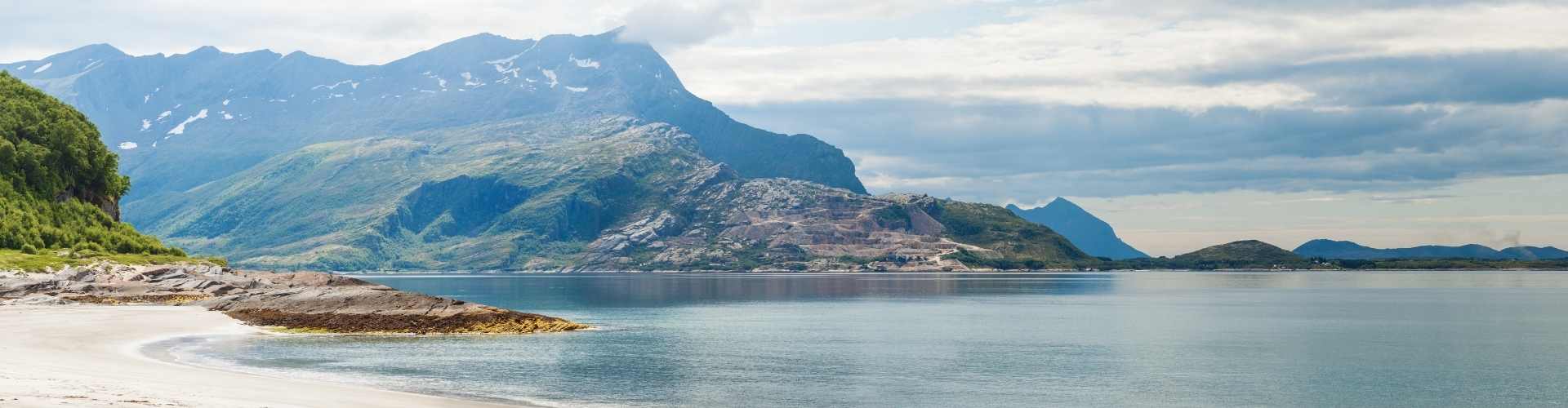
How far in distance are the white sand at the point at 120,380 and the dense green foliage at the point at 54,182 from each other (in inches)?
2741

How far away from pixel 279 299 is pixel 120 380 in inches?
2633

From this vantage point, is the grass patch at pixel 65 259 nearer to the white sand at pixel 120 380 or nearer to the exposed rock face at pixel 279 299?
the exposed rock face at pixel 279 299

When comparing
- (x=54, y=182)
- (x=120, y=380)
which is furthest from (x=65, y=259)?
(x=120, y=380)

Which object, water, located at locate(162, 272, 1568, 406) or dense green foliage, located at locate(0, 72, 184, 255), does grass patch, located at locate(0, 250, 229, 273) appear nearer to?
dense green foliage, located at locate(0, 72, 184, 255)

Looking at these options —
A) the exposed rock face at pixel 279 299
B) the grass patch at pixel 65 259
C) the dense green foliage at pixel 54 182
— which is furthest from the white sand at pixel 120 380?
the dense green foliage at pixel 54 182

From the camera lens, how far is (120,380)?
48.7 meters

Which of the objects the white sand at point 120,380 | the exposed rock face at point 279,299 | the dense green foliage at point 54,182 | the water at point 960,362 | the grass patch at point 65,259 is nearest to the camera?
the white sand at point 120,380

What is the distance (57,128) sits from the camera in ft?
540

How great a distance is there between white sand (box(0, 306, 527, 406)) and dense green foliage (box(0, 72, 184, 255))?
69622 millimetres

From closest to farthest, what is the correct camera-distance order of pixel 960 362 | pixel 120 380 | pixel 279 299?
pixel 120 380 → pixel 960 362 → pixel 279 299

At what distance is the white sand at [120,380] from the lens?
136 feet

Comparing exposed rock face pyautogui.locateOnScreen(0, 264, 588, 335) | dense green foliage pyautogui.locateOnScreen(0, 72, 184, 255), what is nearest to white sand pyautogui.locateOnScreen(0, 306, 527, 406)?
exposed rock face pyautogui.locateOnScreen(0, 264, 588, 335)

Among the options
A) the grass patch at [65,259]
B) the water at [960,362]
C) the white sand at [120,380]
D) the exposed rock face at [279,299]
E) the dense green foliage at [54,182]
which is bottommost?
the water at [960,362]

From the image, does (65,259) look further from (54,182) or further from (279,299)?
(279,299)
